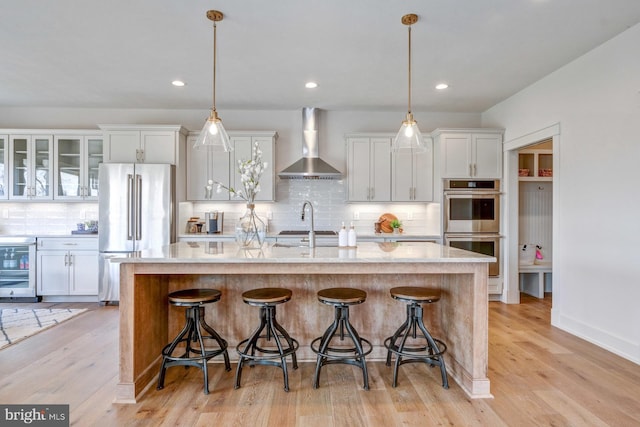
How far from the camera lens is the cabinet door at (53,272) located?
4727 millimetres

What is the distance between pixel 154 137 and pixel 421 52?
11.6 ft

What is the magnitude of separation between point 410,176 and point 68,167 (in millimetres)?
4863

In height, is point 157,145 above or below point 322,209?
above

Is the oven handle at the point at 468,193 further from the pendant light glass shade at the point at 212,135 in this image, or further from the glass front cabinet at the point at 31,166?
the glass front cabinet at the point at 31,166

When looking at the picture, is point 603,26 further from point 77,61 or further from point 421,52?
point 77,61

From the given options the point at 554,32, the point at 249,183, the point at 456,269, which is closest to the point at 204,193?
the point at 249,183

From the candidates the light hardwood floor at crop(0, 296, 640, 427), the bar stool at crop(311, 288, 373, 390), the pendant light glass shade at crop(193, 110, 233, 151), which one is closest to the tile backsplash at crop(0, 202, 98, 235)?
the light hardwood floor at crop(0, 296, 640, 427)

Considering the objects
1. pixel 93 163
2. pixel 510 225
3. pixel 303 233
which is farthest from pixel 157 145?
pixel 510 225

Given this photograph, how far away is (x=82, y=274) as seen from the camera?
15.6 feet

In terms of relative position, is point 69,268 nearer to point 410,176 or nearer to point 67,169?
point 67,169

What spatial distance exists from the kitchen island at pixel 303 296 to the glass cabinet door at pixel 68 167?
10.4ft

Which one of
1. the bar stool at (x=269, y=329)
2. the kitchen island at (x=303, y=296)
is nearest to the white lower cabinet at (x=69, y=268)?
the kitchen island at (x=303, y=296)

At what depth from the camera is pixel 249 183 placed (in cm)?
278

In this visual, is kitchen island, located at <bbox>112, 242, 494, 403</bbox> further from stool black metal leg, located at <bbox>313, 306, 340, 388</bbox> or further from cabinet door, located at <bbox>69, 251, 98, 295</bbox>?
cabinet door, located at <bbox>69, 251, 98, 295</bbox>
